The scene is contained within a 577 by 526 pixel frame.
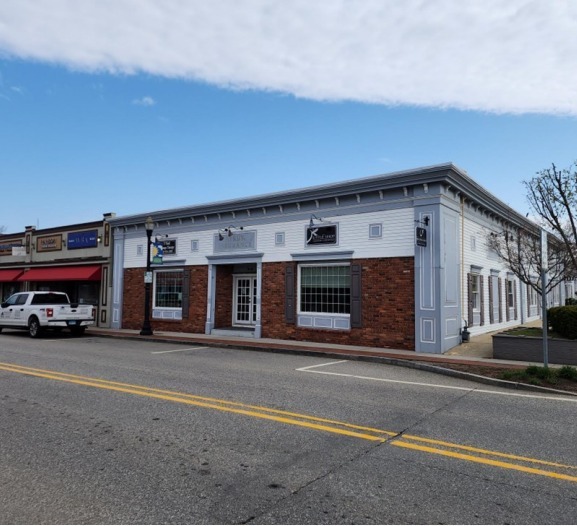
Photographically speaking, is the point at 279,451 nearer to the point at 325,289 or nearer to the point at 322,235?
the point at 325,289

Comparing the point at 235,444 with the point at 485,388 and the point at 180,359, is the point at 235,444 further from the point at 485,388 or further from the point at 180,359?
the point at 180,359

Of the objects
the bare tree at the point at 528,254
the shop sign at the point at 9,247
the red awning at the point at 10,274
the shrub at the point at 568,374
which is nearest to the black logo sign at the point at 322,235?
the bare tree at the point at 528,254

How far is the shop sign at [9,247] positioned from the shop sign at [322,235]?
69.4ft

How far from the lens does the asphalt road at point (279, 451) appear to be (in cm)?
369

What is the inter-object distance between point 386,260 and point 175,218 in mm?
10234

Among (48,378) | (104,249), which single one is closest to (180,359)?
(48,378)

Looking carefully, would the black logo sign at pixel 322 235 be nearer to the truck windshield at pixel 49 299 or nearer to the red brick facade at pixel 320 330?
the red brick facade at pixel 320 330

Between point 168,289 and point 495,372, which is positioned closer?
point 495,372

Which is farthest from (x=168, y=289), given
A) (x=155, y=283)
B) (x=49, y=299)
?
(x=49, y=299)

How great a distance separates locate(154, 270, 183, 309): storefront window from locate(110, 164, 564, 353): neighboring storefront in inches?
3.0

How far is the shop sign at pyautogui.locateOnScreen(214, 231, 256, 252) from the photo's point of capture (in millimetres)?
18406

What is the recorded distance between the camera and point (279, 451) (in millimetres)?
5031

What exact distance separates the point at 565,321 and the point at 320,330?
24.3 ft

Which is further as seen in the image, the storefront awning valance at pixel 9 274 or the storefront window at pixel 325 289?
the storefront awning valance at pixel 9 274
